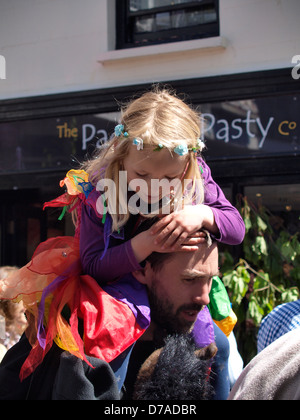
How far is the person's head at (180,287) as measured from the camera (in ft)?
5.25

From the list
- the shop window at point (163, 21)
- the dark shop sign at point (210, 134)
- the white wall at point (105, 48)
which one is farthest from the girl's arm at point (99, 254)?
the shop window at point (163, 21)

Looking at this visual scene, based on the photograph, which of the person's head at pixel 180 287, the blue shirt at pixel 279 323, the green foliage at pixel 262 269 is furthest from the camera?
the green foliage at pixel 262 269

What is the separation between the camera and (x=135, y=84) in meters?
4.41

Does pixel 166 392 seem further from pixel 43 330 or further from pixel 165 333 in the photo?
pixel 43 330

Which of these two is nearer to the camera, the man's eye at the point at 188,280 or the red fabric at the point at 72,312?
the red fabric at the point at 72,312

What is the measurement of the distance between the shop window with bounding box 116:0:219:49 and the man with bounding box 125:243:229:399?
320 cm

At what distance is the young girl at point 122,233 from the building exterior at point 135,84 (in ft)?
7.94

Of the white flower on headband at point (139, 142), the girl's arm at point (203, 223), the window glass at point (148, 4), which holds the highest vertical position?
the window glass at point (148, 4)

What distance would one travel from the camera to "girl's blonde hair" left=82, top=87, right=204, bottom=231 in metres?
1.55

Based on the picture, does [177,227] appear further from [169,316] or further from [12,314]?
[12,314]

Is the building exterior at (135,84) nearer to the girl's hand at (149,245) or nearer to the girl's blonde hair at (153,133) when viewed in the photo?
the girl's blonde hair at (153,133)

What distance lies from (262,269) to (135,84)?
1828 millimetres

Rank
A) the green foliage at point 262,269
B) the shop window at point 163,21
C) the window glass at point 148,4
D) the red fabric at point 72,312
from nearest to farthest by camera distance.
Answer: the red fabric at point 72,312 < the green foliage at point 262,269 < the shop window at point 163,21 < the window glass at point 148,4
